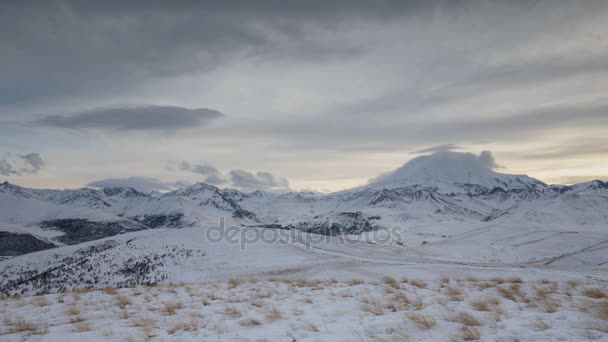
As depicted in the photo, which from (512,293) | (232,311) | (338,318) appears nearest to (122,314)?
(232,311)

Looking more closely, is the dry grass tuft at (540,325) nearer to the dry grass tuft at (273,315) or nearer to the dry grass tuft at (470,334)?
the dry grass tuft at (470,334)

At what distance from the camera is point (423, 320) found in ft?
24.4

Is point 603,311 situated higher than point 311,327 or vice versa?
point 603,311

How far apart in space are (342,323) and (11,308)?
40.8 ft

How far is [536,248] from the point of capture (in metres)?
92.9

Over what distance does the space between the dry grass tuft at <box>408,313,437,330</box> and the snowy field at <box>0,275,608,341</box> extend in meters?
0.02

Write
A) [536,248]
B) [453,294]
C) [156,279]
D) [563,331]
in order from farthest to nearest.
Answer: [536,248] → [156,279] → [453,294] → [563,331]

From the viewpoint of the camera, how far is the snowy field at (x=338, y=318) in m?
6.85

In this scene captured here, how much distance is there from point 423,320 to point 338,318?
2.27 metres

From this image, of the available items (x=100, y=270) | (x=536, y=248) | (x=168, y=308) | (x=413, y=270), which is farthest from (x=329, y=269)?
(x=536, y=248)

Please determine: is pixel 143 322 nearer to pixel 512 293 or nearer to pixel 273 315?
pixel 273 315

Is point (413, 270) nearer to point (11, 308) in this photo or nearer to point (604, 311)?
point (604, 311)

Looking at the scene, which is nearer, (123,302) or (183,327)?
(183,327)

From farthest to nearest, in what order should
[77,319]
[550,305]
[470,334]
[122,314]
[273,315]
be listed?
[122,314] → [77,319] → [273,315] → [550,305] → [470,334]
